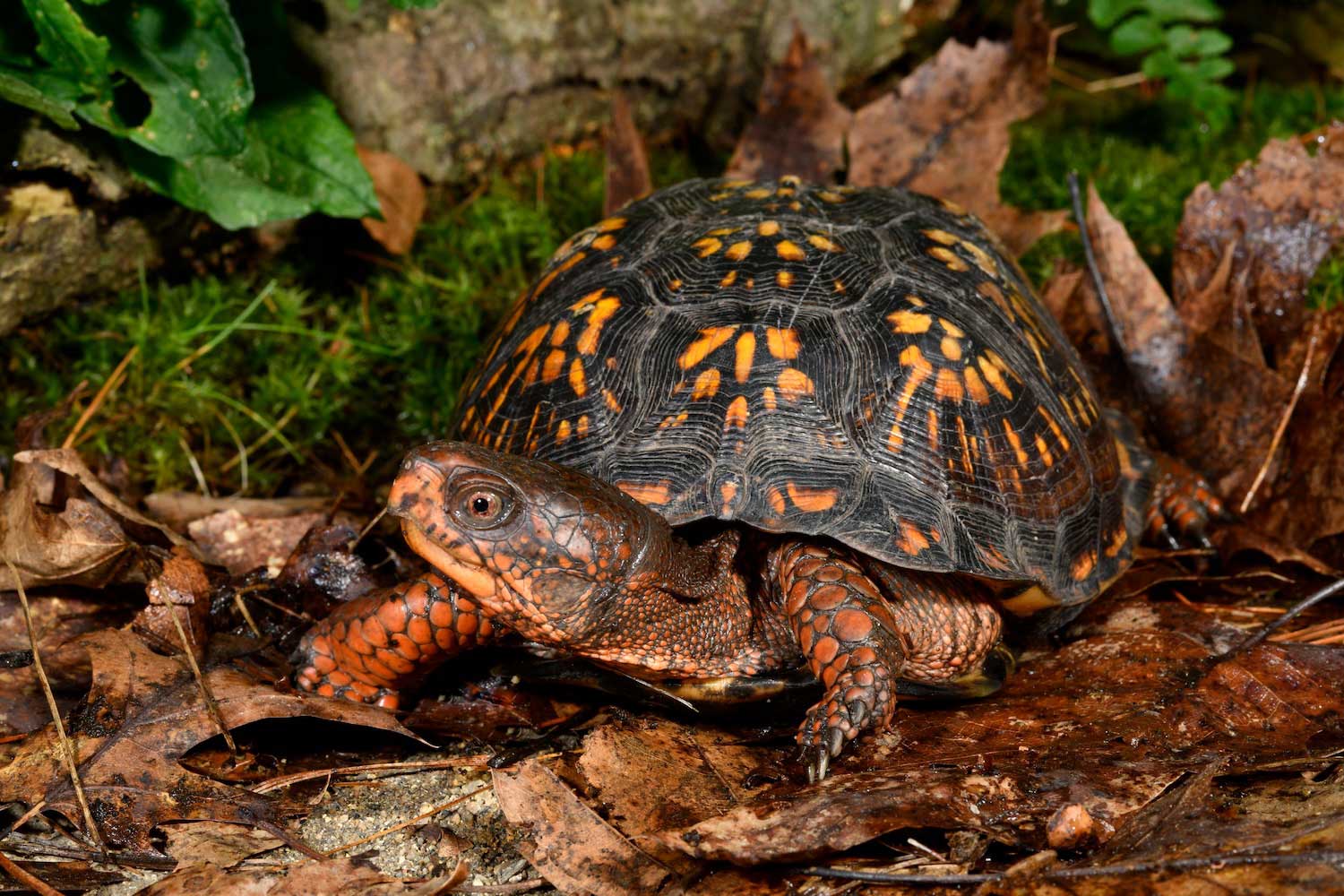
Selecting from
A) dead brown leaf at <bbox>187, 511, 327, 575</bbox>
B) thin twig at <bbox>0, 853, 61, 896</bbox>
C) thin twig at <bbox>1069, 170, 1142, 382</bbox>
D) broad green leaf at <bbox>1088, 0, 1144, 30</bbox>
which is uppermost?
broad green leaf at <bbox>1088, 0, 1144, 30</bbox>

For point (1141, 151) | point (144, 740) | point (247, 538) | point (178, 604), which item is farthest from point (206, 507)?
point (1141, 151)

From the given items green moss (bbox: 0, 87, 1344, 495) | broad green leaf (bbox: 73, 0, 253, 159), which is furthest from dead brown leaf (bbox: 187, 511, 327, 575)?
broad green leaf (bbox: 73, 0, 253, 159)

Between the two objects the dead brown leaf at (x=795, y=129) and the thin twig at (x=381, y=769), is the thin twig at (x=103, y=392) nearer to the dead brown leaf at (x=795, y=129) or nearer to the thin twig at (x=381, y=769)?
the thin twig at (x=381, y=769)

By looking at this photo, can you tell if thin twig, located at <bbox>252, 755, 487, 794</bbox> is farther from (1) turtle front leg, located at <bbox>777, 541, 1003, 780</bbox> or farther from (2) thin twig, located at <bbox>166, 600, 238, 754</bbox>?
(1) turtle front leg, located at <bbox>777, 541, 1003, 780</bbox>

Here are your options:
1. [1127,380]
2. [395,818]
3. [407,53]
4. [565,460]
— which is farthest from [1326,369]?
[407,53]

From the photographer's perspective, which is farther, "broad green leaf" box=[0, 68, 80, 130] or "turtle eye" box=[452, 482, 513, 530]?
"broad green leaf" box=[0, 68, 80, 130]

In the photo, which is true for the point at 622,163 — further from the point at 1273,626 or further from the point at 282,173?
the point at 1273,626
